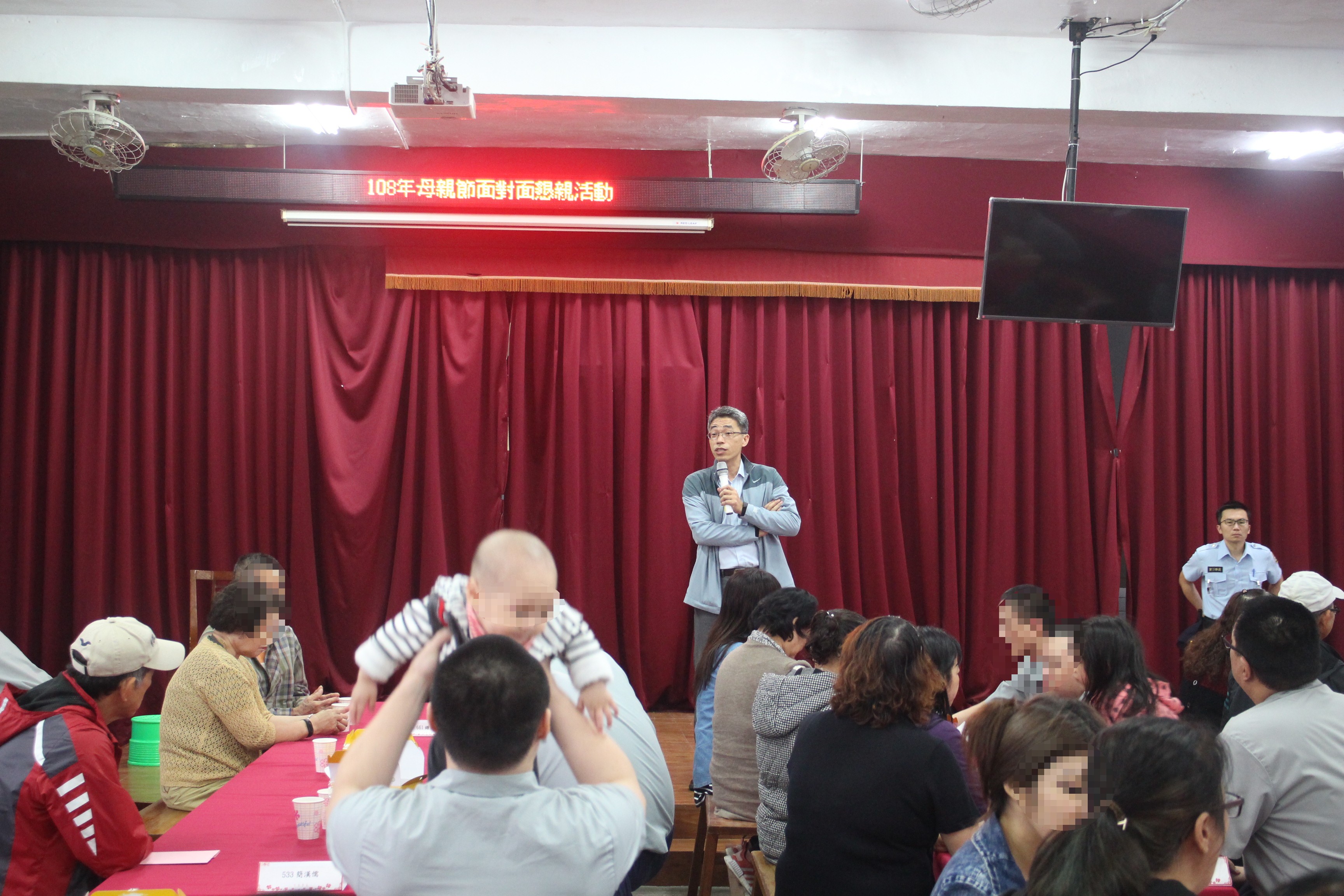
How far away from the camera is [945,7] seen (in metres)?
3.77

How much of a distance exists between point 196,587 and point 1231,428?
18.3ft

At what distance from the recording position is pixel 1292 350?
18.2 ft

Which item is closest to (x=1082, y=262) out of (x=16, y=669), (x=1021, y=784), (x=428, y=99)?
(x=428, y=99)

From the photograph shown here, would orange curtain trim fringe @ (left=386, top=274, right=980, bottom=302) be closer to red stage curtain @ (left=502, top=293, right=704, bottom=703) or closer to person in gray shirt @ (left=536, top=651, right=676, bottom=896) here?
red stage curtain @ (left=502, top=293, right=704, bottom=703)

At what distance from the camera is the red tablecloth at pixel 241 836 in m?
1.84

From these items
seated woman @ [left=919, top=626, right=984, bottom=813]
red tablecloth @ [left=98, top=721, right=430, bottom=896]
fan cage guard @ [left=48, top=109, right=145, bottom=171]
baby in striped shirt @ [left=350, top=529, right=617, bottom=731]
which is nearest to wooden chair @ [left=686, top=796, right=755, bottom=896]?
seated woman @ [left=919, top=626, right=984, bottom=813]

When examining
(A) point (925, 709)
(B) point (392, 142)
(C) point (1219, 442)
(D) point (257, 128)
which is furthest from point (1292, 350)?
(D) point (257, 128)

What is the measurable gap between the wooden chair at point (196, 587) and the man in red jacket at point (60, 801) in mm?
2201

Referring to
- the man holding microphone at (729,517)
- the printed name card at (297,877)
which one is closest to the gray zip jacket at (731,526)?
the man holding microphone at (729,517)

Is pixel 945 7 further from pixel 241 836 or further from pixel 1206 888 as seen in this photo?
pixel 241 836

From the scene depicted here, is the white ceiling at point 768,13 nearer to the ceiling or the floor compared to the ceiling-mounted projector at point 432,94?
nearer to the ceiling

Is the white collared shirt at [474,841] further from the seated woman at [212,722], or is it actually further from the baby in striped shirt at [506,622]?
the seated woman at [212,722]

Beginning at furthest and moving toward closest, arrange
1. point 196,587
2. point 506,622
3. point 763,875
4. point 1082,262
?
point 196,587, point 1082,262, point 763,875, point 506,622

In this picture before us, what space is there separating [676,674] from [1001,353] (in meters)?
2.50
